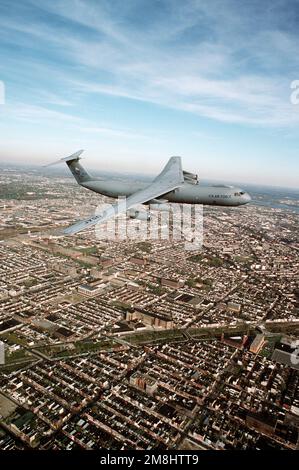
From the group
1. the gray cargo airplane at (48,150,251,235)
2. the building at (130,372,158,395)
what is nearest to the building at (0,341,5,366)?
the building at (130,372,158,395)

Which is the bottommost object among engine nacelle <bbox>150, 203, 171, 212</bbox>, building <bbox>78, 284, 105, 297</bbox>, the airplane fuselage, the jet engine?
building <bbox>78, 284, 105, 297</bbox>

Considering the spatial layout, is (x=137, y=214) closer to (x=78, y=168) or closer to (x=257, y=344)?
(x=78, y=168)

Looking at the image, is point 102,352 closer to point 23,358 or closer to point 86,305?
point 23,358

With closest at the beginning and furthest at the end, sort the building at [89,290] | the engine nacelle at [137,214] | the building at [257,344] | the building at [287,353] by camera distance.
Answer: the engine nacelle at [137,214]
the building at [287,353]
the building at [257,344]
the building at [89,290]

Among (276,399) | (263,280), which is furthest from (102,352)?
(263,280)

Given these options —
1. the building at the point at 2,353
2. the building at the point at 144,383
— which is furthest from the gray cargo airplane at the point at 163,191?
the building at the point at 2,353

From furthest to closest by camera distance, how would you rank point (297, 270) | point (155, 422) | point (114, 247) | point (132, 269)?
point (114, 247) < point (297, 270) < point (132, 269) < point (155, 422)

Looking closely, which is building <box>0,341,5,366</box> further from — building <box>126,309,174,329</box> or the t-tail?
the t-tail

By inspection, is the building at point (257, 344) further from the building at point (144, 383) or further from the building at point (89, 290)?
the building at point (89, 290)
